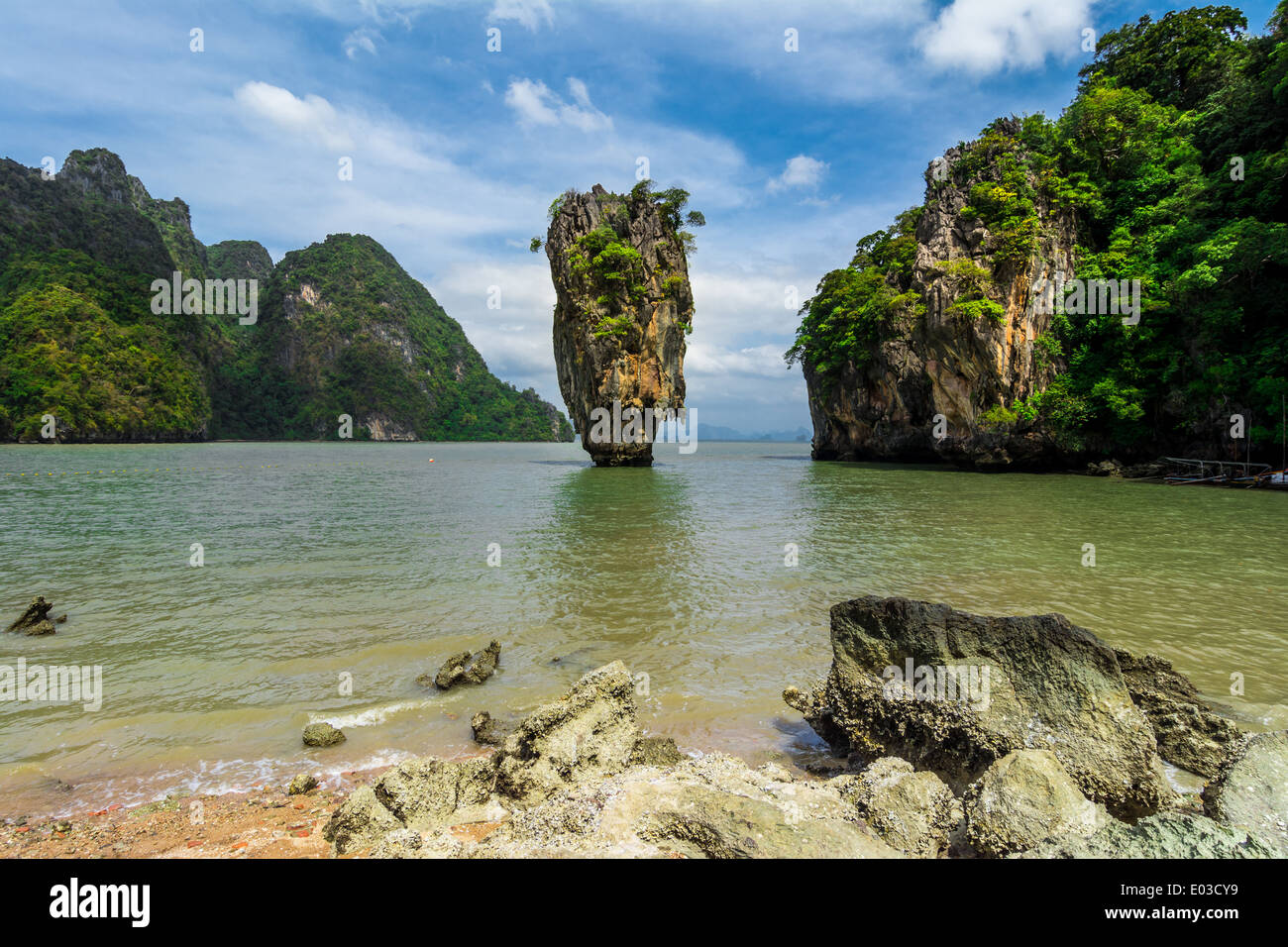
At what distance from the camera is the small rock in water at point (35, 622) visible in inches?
311

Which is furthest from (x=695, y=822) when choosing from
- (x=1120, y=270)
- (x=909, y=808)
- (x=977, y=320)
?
(x=1120, y=270)

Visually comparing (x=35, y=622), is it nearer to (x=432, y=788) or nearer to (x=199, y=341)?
(x=432, y=788)

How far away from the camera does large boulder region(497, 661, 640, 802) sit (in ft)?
14.4

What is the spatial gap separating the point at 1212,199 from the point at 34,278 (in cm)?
12357

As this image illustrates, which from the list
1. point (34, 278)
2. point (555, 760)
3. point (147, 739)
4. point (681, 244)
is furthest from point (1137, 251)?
point (34, 278)

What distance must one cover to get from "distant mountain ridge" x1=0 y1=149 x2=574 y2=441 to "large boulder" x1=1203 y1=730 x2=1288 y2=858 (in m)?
96.4

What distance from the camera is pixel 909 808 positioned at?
3504mm

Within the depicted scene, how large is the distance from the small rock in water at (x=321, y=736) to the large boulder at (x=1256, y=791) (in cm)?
671

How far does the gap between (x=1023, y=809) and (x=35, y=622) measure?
12.0 m

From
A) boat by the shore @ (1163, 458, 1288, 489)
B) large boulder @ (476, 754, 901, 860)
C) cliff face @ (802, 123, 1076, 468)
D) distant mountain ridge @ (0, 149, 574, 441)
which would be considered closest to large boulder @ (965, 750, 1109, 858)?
large boulder @ (476, 754, 901, 860)

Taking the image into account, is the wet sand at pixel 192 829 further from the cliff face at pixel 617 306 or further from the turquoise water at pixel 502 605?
the cliff face at pixel 617 306

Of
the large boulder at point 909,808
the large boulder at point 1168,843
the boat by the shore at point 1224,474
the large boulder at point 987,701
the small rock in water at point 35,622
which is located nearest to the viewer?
the large boulder at point 1168,843

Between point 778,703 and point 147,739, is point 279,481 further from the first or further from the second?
point 778,703

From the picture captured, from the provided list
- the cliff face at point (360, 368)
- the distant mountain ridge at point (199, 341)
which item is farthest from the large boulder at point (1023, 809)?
the cliff face at point (360, 368)
